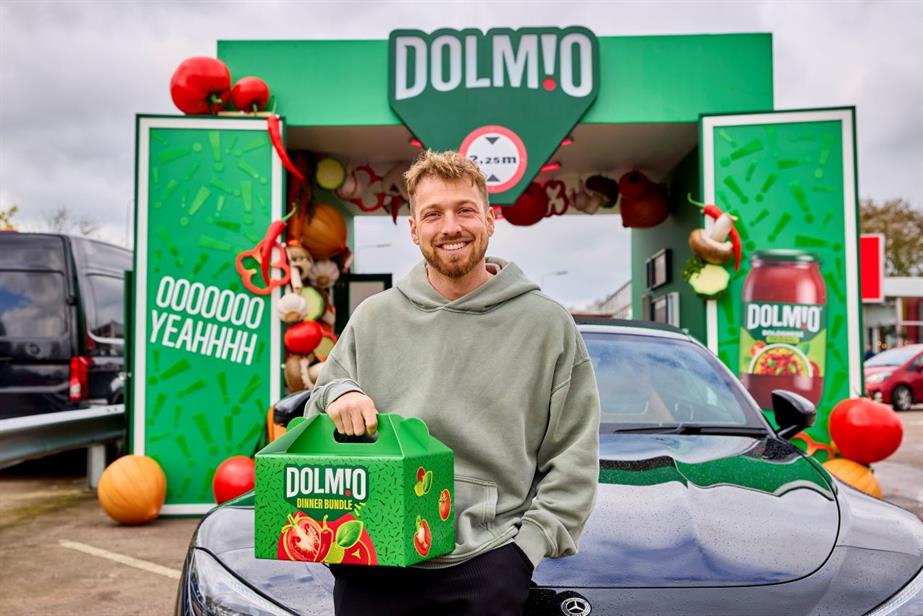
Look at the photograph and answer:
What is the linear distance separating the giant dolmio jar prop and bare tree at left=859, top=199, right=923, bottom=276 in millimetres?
37821

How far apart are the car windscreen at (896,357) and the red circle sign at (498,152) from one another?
14.6 metres

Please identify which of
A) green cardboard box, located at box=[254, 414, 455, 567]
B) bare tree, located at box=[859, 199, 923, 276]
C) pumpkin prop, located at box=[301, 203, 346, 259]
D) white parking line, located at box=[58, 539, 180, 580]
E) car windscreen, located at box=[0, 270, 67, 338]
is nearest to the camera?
green cardboard box, located at box=[254, 414, 455, 567]

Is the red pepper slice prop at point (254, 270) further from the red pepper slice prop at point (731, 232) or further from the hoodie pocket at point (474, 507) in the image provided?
the hoodie pocket at point (474, 507)

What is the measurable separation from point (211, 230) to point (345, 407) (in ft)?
20.3

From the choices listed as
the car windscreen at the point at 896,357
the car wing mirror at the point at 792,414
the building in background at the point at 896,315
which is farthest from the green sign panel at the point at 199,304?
the building in background at the point at 896,315

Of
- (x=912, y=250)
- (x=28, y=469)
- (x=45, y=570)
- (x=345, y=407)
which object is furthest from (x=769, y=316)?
(x=912, y=250)

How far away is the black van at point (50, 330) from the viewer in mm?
8461

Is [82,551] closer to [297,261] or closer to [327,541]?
[297,261]

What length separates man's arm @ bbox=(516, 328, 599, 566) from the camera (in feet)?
5.66

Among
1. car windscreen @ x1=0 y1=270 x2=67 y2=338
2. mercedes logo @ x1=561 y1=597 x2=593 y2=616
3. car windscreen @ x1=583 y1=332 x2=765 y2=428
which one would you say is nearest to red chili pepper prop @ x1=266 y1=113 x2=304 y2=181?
car windscreen @ x1=0 y1=270 x2=67 y2=338

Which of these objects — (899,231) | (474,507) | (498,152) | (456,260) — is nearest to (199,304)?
(498,152)

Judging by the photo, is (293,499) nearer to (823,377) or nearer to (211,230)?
(211,230)

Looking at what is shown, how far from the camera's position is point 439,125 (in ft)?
26.5

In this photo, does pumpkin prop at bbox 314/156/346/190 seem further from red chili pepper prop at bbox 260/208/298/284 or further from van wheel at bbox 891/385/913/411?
van wheel at bbox 891/385/913/411
